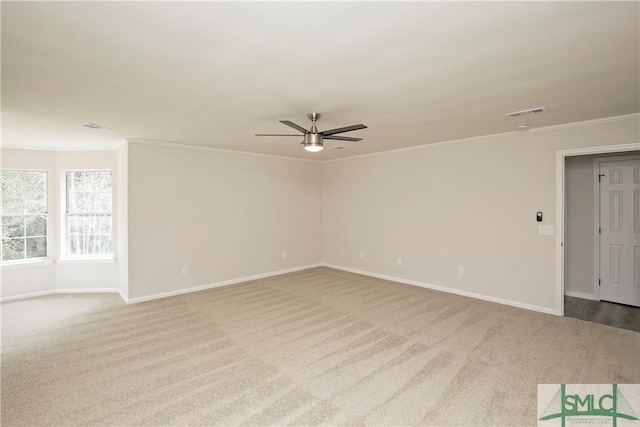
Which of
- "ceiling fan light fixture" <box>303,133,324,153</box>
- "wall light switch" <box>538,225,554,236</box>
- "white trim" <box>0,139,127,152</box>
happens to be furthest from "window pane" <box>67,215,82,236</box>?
"wall light switch" <box>538,225,554,236</box>

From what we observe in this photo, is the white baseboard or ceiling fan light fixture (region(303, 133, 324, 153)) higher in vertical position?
ceiling fan light fixture (region(303, 133, 324, 153))

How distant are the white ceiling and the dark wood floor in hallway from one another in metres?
2.56

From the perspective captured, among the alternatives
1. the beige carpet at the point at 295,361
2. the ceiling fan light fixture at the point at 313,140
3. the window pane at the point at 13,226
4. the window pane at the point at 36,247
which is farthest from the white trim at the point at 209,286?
the ceiling fan light fixture at the point at 313,140

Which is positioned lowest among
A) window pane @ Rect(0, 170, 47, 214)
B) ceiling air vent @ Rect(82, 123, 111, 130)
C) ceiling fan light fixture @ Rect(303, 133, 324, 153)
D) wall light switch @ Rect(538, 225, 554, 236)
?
wall light switch @ Rect(538, 225, 554, 236)

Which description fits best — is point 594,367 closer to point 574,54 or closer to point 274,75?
point 574,54

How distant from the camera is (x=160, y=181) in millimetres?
4922

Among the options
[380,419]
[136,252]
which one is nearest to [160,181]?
[136,252]

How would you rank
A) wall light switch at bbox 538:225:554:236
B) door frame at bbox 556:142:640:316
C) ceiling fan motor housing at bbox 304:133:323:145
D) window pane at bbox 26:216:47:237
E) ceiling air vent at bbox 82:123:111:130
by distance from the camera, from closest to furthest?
ceiling fan motor housing at bbox 304:133:323:145 → ceiling air vent at bbox 82:123:111:130 → door frame at bbox 556:142:640:316 → wall light switch at bbox 538:225:554:236 → window pane at bbox 26:216:47:237

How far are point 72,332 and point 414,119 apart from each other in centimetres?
484

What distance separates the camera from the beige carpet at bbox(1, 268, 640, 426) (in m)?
2.23

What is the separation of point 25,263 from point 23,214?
821mm

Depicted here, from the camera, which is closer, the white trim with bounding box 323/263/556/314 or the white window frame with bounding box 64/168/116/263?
the white trim with bounding box 323/263/556/314

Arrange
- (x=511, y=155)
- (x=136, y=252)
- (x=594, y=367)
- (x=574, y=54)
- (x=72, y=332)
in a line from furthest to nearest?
(x=136, y=252), (x=511, y=155), (x=72, y=332), (x=594, y=367), (x=574, y=54)

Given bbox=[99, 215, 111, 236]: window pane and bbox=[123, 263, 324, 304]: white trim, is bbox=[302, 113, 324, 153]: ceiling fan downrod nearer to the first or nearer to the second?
bbox=[123, 263, 324, 304]: white trim
